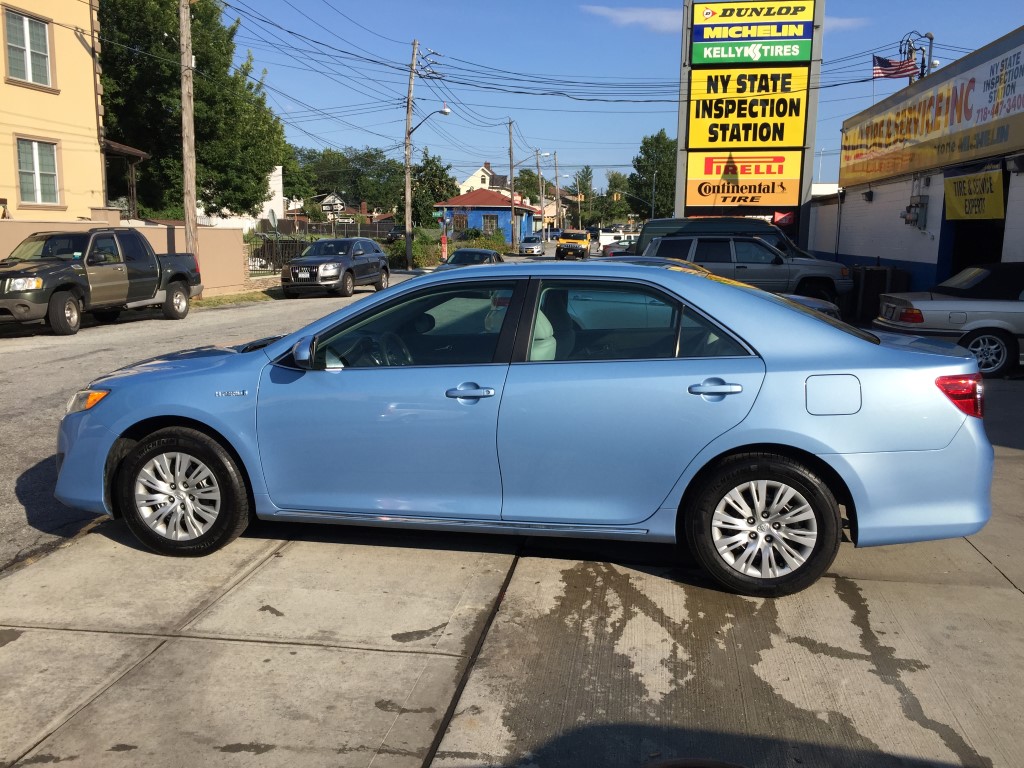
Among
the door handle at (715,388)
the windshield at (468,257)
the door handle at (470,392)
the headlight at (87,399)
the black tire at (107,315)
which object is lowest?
the black tire at (107,315)

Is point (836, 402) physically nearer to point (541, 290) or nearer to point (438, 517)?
point (541, 290)

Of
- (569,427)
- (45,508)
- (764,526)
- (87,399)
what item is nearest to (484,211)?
(45,508)

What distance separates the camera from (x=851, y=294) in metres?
17.5

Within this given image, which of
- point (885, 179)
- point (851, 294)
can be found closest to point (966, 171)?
point (851, 294)

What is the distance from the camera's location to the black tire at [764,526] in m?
4.23

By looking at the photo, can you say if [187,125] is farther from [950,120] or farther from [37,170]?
[950,120]

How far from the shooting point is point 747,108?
2653 cm

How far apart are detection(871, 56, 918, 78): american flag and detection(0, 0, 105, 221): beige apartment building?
2396 centimetres

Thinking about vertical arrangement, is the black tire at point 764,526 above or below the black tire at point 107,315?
above

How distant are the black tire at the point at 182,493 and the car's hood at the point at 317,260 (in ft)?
67.8

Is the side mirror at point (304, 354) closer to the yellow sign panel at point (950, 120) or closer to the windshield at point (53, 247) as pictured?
the yellow sign panel at point (950, 120)

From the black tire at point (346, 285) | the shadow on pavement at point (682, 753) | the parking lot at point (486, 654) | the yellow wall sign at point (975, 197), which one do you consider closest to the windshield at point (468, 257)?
the black tire at point (346, 285)

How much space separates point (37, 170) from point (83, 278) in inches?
355

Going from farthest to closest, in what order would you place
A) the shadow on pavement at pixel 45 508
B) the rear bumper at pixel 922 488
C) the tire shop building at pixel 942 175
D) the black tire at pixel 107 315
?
the black tire at pixel 107 315
the tire shop building at pixel 942 175
the shadow on pavement at pixel 45 508
the rear bumper at pixel 922 488
